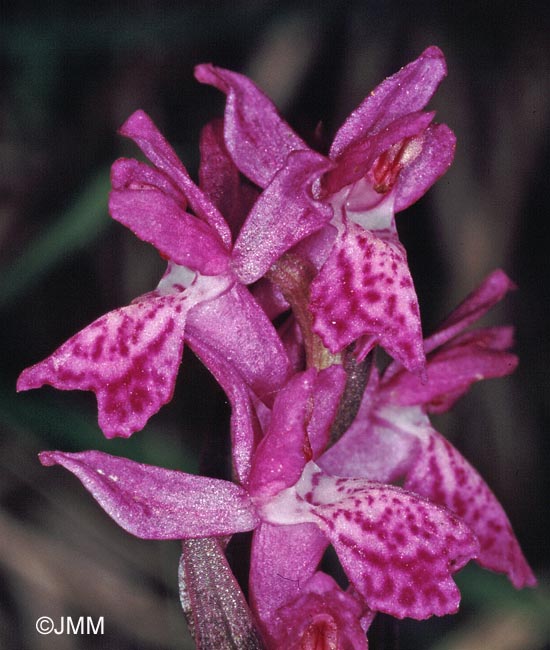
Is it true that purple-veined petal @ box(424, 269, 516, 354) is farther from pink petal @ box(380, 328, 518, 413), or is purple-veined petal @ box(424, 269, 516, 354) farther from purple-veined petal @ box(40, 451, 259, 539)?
purple-veined petal @ box(40, 451, 259, 539)

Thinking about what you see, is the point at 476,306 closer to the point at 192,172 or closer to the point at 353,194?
the point at 353,194

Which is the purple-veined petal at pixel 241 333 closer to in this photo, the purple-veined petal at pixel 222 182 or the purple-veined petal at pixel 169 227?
the purple-veined petal at pixel 169 227

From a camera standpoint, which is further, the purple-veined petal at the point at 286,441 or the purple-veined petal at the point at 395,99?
the purple-veined petal at the point at 395,99

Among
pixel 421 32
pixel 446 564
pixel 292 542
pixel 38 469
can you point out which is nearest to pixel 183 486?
pixel 292 542

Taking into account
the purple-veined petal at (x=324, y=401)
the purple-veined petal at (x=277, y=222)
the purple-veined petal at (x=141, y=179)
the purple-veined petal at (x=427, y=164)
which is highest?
the purple-veined petal at (x=141, y=179)

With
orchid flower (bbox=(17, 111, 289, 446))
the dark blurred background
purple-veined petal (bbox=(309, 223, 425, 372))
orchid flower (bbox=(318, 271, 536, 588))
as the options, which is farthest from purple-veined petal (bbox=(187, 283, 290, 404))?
the dark blurred background

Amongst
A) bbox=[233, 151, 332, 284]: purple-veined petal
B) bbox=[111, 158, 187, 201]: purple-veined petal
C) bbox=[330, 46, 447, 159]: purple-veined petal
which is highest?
bbox=[111, 158, 187, 201]: purple-veined petal

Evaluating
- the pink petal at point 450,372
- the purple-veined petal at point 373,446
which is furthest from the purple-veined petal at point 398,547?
the pink petal at point 450,372
